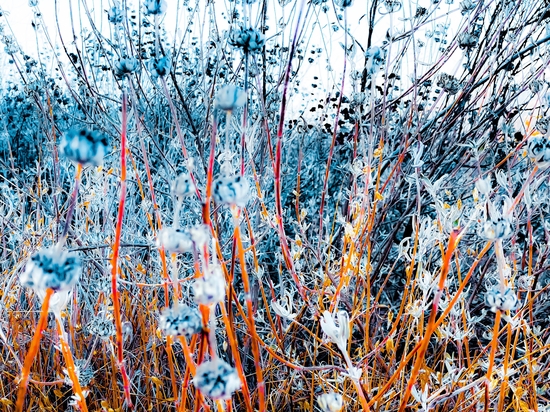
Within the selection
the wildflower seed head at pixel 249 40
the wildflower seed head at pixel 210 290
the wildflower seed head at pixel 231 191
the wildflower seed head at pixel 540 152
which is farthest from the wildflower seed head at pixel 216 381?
the wildflower seed head at pixel 249 40

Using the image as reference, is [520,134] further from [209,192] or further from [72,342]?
[209,192]

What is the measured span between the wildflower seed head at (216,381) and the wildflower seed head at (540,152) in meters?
0.47

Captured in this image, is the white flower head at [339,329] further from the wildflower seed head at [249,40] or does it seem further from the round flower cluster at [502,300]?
the wildflower seed head at [249,40]

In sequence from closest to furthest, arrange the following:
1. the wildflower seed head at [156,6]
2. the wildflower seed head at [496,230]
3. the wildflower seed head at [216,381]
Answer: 1. the wildflower seed head at [216,381]
2. the wildflower seed head at [496,230]
3. the wildflower seed head at [156,6]

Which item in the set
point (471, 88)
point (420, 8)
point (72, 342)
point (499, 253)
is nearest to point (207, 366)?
point (499, 253)

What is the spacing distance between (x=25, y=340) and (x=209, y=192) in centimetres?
135

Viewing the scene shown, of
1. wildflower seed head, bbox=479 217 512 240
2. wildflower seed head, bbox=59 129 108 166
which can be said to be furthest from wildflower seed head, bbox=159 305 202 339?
wildflower seed head, bbox=479 217 512 240

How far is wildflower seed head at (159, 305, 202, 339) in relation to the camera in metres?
0.58

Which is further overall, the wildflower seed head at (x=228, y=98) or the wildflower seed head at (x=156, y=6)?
the wildflower seed head at (x=156, y=6)

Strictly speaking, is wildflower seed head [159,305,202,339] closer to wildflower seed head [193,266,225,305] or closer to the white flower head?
wildflower seed head [193,266,225,305]

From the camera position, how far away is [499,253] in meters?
0.63

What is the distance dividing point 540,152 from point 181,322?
50 cm

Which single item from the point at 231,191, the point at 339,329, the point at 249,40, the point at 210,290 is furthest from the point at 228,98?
the point at 249,40

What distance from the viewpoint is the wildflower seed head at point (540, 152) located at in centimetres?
71
